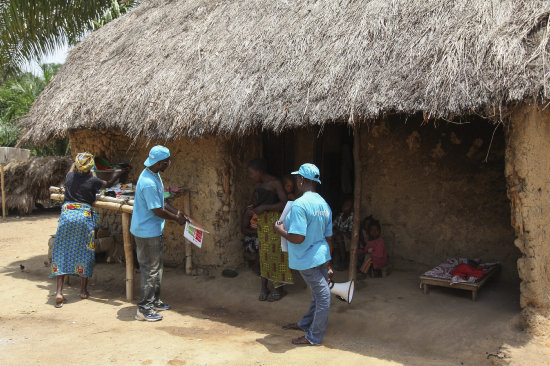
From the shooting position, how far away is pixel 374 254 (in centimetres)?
565

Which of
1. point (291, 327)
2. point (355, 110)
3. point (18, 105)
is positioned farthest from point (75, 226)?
point (18, 105)

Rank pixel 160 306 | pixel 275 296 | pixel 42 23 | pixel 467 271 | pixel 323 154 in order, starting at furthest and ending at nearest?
pixel 42 23 < pixel 323 154 < pixel 275 296 < pixel 160 306 < pixel 467 271

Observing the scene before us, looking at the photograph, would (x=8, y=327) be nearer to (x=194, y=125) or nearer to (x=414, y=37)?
(x=194, y=125)

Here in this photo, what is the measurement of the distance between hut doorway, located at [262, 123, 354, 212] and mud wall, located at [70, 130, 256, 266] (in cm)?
98

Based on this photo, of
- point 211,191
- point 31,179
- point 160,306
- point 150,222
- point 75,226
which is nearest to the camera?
point 150,222

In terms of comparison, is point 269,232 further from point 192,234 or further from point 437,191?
point 437,191

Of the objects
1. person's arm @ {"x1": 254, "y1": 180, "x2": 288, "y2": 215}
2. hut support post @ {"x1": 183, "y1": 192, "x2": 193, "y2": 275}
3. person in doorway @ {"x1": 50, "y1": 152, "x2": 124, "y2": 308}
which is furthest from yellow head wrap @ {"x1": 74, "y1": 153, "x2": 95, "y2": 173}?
person's arm @ {"x1": 254, "y1": 180, "x2": 288, "y2": 215}

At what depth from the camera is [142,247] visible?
4.67 meters

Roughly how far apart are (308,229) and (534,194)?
1947mm

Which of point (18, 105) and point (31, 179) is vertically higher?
point (18, 105)

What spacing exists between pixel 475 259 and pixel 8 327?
16.9 ft

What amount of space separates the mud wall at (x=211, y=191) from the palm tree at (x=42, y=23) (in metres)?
6.52

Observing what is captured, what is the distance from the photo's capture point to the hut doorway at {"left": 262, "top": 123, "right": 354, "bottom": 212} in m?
6.83

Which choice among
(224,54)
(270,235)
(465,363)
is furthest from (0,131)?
(465,363)
